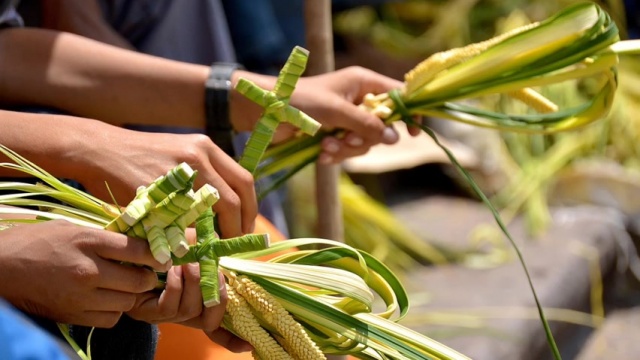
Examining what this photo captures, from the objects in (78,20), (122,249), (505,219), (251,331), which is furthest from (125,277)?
(505,219)

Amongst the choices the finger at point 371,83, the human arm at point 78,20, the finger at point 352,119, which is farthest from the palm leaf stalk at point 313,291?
the human arm at point 78,20

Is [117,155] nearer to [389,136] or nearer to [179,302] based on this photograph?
[179,302]

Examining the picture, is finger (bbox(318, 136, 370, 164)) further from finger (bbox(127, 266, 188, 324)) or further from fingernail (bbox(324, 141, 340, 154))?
finger (bbox(127, 266, 188, 324))

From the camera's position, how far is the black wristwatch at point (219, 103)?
1259mm

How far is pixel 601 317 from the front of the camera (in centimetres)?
212

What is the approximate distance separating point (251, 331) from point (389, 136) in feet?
1.49

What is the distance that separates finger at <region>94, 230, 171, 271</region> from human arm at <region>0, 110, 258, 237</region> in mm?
168

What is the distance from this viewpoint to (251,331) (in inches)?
35.6

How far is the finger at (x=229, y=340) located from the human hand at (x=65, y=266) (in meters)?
0.17

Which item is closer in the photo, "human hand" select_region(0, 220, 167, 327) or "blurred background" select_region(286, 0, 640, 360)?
"human hand" select_region(0, 220, 167, 327)

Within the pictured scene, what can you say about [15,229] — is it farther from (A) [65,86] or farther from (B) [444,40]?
(B) [444,40]

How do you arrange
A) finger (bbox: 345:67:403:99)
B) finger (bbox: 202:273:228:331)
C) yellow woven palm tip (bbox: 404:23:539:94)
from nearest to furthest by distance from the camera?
finger (bbox: 202:273:228:331) < yellow woven palm tip (bbox: 404:23:539:94) < finger (bbox: 345:67:403:99)

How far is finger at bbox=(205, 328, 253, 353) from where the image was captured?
94cm

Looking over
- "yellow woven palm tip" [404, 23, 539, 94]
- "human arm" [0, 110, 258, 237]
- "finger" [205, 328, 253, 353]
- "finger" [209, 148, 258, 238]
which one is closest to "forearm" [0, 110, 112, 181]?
"human arm" [0, 110, 258, 237]
